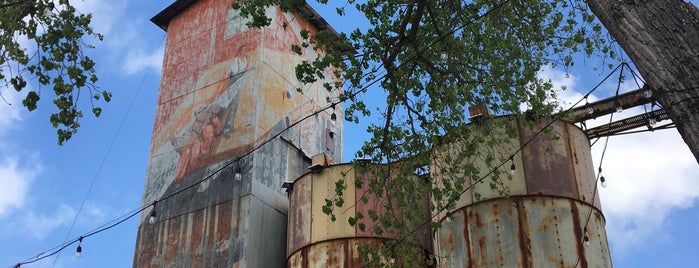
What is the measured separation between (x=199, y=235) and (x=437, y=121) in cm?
1326

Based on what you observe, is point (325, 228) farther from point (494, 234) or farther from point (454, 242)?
point (494, 234)

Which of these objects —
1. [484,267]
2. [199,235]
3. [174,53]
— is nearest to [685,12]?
[484,267]

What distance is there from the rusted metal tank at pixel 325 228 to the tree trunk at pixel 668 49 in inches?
477

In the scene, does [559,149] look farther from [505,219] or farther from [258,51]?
[258,51]

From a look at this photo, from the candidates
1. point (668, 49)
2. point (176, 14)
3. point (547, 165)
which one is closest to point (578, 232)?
point (547, 165)

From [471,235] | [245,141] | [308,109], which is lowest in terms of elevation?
[471,235]

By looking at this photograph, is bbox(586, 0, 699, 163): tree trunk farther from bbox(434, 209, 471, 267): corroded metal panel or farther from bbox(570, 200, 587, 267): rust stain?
bbox(434, 209, 471, 267): corroded metal panel

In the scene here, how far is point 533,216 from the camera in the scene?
14164 millimetres

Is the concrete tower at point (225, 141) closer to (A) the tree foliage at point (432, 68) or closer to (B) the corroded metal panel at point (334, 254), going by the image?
(B) the corroded metal panel at point (334, 254)

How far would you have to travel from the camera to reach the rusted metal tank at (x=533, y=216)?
Result: 45.4 feet

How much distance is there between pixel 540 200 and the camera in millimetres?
14367

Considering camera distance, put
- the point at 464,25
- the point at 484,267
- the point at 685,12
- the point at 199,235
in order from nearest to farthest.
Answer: the point at 685,12 < the point at 464,25 < the point at 484,267 < the point at 199,235

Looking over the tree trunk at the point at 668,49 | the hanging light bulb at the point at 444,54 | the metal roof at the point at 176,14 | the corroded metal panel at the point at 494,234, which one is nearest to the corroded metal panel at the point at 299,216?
the corroded metal panel at the point at 494,234

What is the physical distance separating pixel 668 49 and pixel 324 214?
47.1 feet
